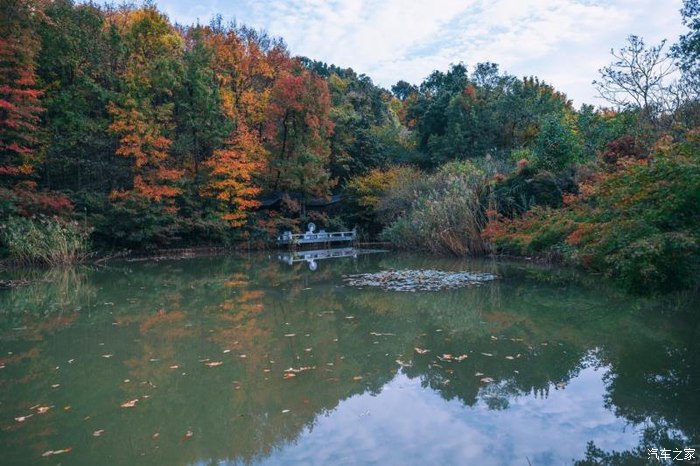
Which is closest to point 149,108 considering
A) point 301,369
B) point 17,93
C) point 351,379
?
point 17,93

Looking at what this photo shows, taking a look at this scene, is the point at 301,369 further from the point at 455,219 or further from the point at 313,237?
the point at 313,237

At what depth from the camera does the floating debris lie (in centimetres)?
1007

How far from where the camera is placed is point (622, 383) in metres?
4.54

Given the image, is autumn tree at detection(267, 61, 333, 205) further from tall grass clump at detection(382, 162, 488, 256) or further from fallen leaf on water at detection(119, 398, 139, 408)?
fallen leaf on water at detection(119, 398, 139, 408)

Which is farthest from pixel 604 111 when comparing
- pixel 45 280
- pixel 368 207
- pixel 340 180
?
pixel 45 280

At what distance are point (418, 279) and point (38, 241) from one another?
35.9 feet

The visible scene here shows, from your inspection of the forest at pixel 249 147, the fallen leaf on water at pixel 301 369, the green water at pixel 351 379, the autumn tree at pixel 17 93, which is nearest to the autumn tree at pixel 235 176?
the forest at pixel 249 147

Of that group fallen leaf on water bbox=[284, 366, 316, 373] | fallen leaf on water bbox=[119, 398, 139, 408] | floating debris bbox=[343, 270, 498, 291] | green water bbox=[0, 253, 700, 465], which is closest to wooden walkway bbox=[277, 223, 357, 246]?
floating debris bbox=[343, 270, 498, 291]

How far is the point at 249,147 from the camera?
21875 millimetres

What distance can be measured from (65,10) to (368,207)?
1529 cm

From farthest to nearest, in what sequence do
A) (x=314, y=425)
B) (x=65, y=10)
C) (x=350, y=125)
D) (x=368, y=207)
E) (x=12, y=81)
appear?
(x=350, y=125) → (x=368, y=207) → (x=65, y=10) → (x=12, y=81) → (x=314, y=425)

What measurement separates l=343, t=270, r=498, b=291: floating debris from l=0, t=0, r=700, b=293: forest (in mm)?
1983

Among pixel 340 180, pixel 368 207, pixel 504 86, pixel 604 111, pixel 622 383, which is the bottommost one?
pixel 622 383

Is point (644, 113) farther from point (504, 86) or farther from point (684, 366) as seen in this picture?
point (504, 86)
